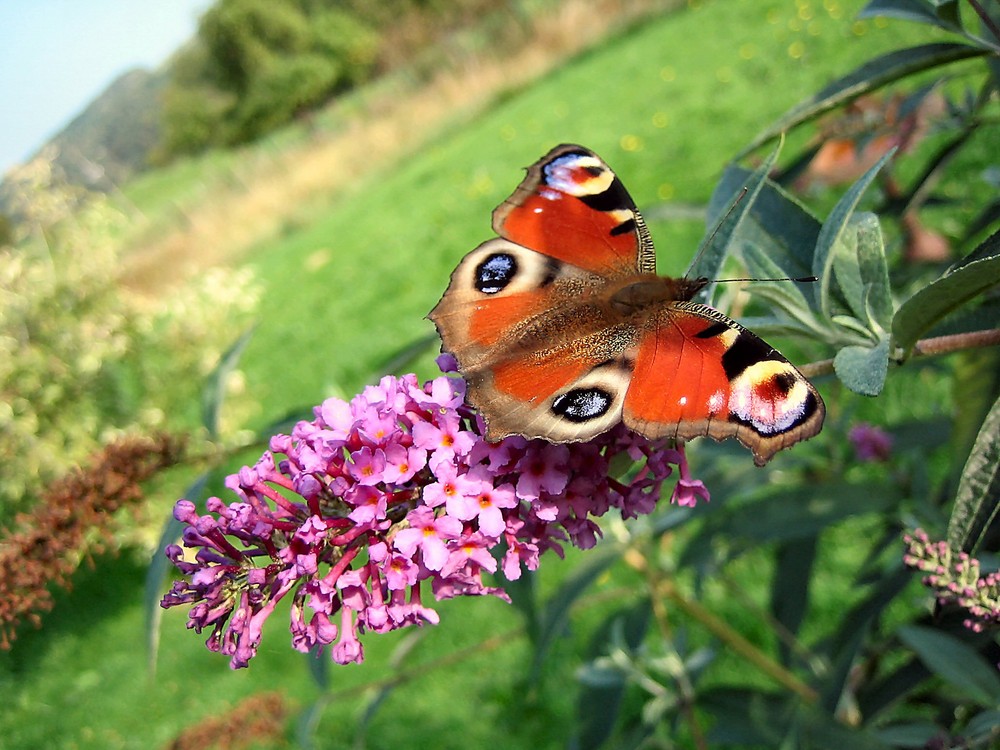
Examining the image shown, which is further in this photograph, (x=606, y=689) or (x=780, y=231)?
(x=606, y=689)

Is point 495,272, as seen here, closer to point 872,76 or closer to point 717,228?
point 717,228

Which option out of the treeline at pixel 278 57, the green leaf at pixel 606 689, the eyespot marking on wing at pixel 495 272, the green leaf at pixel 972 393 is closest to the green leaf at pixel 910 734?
the green leaf at pixel 972 393

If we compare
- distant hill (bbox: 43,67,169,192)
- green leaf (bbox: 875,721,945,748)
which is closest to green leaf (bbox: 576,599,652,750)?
green leaf (bbox: 875,721,945,748)

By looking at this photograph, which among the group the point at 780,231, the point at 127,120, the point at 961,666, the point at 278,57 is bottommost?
the point at 278,57

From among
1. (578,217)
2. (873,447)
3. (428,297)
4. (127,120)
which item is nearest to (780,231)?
(578,217)

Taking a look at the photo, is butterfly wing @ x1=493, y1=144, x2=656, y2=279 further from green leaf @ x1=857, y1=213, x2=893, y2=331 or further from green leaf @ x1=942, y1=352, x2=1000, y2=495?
green leaf @ x1=942, y1=352, x2=1000, y2=495

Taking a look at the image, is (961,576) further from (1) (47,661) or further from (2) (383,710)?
(1) (47,661)
